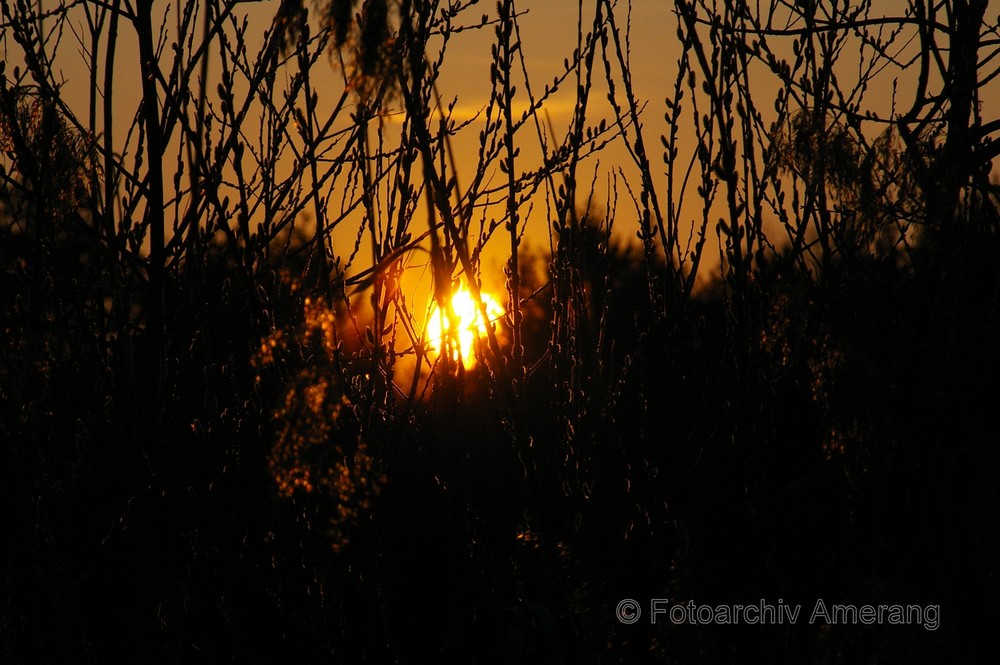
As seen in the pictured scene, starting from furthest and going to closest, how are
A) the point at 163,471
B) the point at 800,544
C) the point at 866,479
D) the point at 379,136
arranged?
the point at 800,544 → the point at 379,136 → the point at 163,471 → the point at 866,479

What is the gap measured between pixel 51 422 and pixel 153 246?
83 centimetres

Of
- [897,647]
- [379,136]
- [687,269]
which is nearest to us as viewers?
[897,647]

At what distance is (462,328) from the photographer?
5.55 ft

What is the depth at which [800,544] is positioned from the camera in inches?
108

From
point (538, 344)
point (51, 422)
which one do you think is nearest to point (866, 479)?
point (51, 422)

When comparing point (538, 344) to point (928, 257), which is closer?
point (928, 257)

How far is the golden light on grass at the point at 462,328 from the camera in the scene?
4.63 ft

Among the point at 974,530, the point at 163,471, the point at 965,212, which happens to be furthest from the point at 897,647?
the point at 163,471

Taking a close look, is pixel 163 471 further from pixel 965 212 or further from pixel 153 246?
pixel 965 212

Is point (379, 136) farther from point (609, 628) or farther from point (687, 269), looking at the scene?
point (609, 628)

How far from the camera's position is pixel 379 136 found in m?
2.06

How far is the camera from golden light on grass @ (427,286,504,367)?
55.5 inches

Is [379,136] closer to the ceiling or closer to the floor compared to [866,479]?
closer to the ceiling

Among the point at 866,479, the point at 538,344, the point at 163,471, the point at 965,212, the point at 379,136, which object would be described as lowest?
the point at 866,479
